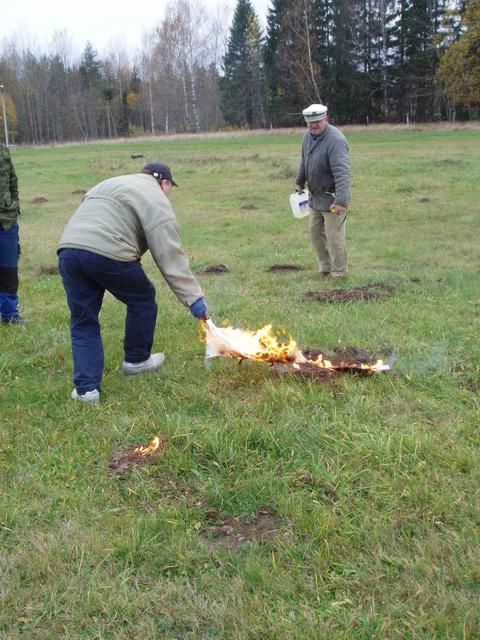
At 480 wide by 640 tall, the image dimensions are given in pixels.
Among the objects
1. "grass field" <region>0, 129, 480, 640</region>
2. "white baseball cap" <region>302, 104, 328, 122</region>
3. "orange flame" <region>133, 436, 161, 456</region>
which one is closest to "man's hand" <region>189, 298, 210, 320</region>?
"grass field" <region>0, 129, 480, 640</region>

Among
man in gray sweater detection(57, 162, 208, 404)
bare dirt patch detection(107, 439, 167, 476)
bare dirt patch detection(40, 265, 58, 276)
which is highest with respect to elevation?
man in gray sweater detection(57, 162, 208, 404)

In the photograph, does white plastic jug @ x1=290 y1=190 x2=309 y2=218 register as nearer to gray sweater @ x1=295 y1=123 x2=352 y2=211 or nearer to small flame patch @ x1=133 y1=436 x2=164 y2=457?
gray sweater @ x1=295 y1=123 x2=352 y2=211

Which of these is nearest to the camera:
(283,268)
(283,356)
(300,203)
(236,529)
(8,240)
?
(236,529)

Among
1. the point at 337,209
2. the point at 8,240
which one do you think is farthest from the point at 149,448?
the point at 337,209

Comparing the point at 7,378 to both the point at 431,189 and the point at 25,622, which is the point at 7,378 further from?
the point at 431,189

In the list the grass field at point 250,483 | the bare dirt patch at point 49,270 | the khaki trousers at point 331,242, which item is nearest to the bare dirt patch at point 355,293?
the grass field at point 250,483

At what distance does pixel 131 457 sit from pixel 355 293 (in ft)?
13.6

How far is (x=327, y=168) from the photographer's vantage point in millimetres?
7484

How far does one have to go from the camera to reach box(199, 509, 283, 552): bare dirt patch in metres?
2.90

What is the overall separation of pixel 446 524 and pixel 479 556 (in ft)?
0.87

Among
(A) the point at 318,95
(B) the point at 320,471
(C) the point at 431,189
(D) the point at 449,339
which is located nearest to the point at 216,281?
(D) the point at 449,339

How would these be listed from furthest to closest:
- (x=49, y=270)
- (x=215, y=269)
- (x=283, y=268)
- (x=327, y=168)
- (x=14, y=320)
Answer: (x=49, y=270) → (x=215, y=269) → (x=283, y=268) → (x=327, y=168) → (x=14, y=320)

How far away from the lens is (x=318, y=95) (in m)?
43.0

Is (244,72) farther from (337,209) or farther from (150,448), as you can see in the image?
(150,448)
